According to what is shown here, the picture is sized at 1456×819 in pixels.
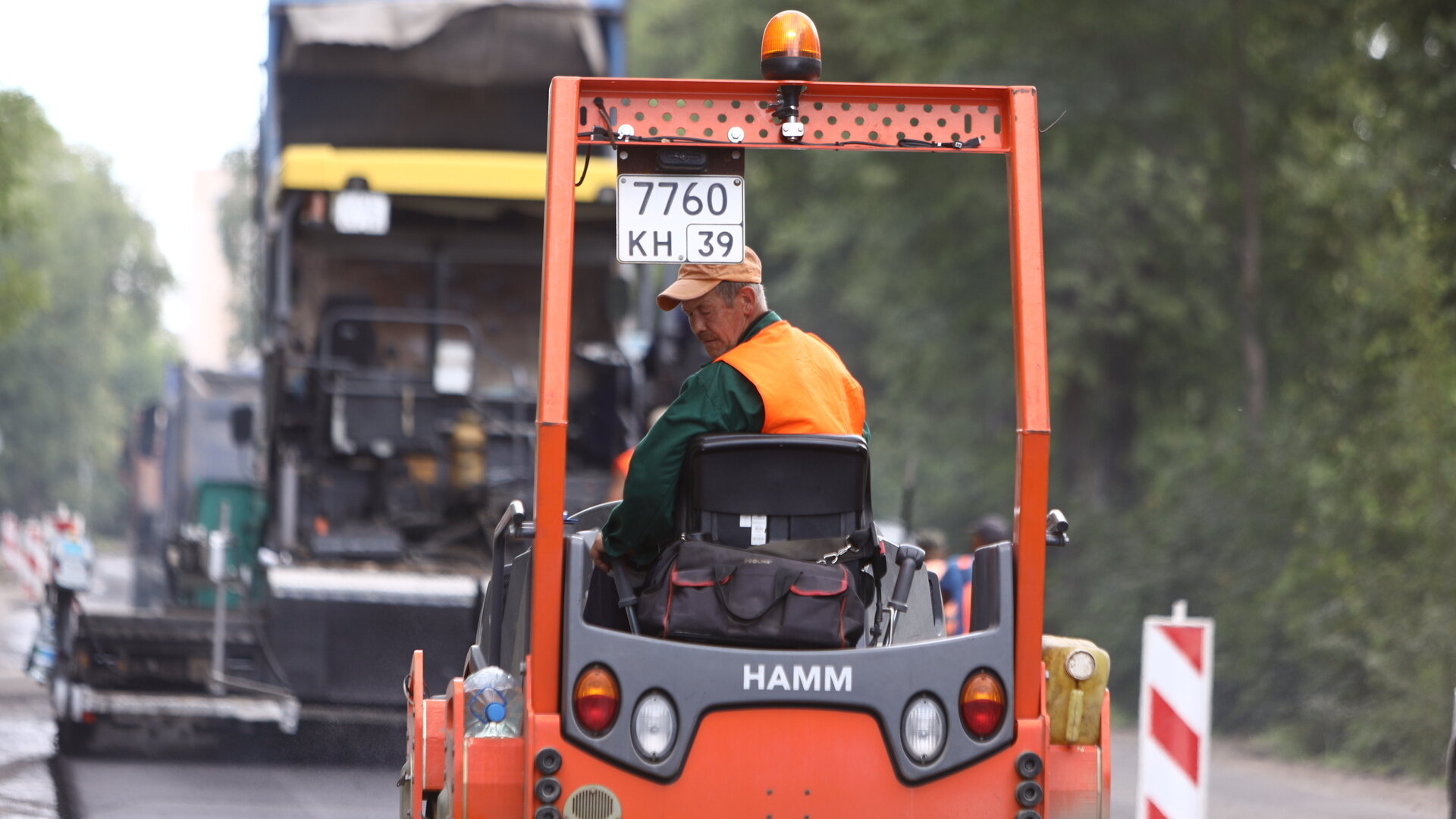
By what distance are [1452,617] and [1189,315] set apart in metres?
7.50

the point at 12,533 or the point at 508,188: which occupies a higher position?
the point at 508,188

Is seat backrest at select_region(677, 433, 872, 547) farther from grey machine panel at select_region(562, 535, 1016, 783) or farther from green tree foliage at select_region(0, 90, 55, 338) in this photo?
green tree foliage at select_region(0, 90, 55, 338)

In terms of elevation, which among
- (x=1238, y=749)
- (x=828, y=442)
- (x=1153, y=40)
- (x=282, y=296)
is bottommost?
(x=1238, y=749)

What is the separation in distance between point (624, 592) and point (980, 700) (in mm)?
923

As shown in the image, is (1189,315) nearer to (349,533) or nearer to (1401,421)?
(1401,421)

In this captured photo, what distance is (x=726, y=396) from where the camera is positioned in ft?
16.3

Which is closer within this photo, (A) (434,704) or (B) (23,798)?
(A) (434,704)

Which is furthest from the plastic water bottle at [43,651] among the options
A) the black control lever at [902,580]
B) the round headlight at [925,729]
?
the round headlight at [925,729]

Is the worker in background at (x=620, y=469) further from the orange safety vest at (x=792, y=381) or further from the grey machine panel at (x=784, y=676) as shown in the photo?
the grey machine panel at (x=784, y=676)

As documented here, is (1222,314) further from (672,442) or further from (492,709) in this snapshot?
(492,709)

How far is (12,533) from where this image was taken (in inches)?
1030

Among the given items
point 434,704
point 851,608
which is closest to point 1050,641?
point 851,608

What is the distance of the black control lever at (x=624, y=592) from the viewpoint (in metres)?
5.02

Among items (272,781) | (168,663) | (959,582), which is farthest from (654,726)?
(168,663)
